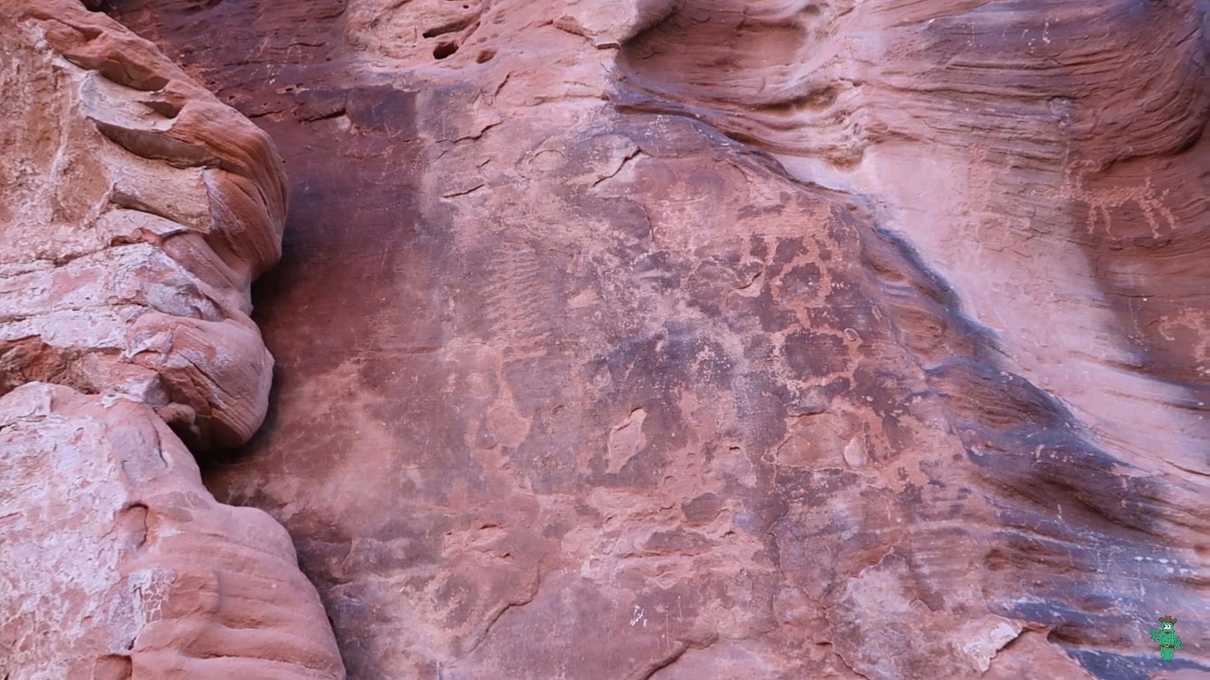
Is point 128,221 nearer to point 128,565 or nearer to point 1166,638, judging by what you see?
point 128,565

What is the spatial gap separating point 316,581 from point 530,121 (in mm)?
2116

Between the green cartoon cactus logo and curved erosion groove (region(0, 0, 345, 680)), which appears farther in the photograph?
the green cartoon cactus logo

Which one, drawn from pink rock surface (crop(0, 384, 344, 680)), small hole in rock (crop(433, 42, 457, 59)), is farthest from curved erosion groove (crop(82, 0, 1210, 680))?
pink rock surface (crop(0, 384, 344, 680))

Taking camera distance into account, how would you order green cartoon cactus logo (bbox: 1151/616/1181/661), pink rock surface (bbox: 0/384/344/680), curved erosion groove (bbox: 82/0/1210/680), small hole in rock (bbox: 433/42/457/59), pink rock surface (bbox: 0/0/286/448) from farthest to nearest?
small hole in rock (bbox: 433/42/457/59), pink rock surface (bbox: 0/0/286/448), curved erosion groove (bbox: 82/0/1210/680), green cartoon cactus logo (bbox: 1151/616/1181/661), pink rock surface (bbox: 0/384/344/680)

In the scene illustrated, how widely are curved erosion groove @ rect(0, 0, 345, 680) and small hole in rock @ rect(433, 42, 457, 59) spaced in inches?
52.5

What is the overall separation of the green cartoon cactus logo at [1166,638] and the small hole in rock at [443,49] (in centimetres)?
385

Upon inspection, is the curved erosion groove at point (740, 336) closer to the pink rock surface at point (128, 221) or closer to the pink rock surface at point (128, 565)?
the pink rock surface at point (128, 221)

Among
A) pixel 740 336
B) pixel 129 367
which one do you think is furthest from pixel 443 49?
pixel 129 367

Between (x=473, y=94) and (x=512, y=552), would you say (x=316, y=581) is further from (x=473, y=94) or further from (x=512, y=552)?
(x=473, y=94)

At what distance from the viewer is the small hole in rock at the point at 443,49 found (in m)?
4.89

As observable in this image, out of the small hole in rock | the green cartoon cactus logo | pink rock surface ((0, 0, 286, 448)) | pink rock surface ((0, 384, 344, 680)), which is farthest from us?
the small hole in rock

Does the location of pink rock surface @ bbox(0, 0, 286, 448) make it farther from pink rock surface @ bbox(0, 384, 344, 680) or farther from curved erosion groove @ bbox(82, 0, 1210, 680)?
curved erosion groove @ bbox(82, 0, 1210, 680)

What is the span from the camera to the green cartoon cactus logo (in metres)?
2.82

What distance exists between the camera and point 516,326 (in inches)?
147
